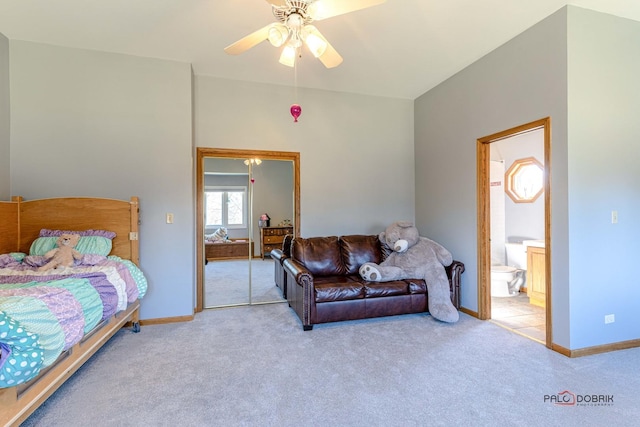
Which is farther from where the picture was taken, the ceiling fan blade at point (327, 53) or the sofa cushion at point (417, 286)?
the sofa cushion at point (417, 286)

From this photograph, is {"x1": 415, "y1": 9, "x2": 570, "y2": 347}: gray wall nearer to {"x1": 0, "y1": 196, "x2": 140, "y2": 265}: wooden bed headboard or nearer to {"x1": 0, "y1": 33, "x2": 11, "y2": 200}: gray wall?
{"x1": 0, "y1": 196, "x2": 140, "y2": 265}: wooden bed headboard

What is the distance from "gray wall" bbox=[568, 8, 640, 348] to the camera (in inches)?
99.9

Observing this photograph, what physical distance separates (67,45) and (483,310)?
5380 millimetres

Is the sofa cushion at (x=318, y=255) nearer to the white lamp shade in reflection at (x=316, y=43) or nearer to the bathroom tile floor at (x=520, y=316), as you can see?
the bathroom tile floor at (x=520, y=316)

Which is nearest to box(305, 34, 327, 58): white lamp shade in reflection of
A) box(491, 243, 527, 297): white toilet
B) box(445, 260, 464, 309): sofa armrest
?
box(445, 260, 464, 309): sofa armrest

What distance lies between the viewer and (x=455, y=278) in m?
3.58

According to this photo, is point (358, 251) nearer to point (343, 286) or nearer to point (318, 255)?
point (318, 255)

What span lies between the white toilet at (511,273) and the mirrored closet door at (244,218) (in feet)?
9.83

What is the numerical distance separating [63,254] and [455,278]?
3991mm

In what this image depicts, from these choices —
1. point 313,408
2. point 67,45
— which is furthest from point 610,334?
point 67,45

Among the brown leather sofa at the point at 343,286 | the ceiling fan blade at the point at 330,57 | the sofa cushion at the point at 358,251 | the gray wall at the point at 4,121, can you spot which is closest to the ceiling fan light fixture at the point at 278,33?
the ceiling fan blade at the point at 330,57

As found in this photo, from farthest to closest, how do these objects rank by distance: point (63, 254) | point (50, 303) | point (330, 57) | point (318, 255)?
point (318, 255) → point (63, 254) → point (330, 57) → point (50, 303)

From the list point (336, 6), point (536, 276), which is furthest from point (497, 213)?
point (336, 6)

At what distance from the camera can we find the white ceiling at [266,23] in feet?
8.23
